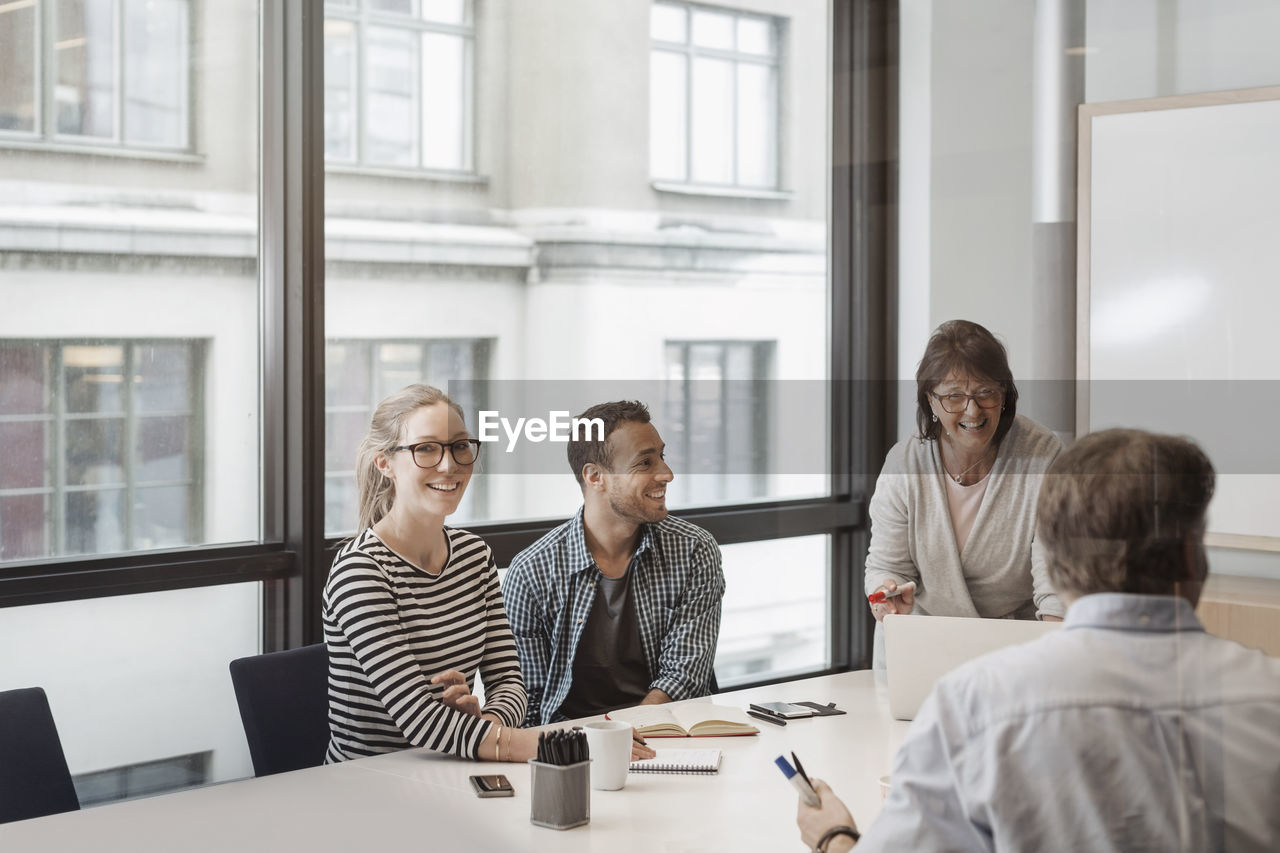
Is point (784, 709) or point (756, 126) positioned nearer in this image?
point (784, 709)

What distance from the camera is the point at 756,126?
4023 millimetres

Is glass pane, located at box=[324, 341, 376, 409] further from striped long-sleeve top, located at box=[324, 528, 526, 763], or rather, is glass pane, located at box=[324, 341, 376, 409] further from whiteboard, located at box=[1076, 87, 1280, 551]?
whiteboard, located at box=[1076, 87, 1280, 551]

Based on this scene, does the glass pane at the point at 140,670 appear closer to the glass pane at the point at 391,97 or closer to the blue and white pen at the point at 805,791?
the glass pane at the point at 391,97

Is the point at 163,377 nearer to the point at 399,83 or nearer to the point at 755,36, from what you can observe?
the point at 399,83

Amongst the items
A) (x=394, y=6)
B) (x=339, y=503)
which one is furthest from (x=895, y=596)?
(x=394, y=6)

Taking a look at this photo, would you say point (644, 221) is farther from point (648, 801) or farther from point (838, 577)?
point (648, 801)

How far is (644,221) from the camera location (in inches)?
152

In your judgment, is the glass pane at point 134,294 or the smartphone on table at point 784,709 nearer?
the smartphone on table at point 784,709

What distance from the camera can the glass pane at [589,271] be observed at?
132 inches

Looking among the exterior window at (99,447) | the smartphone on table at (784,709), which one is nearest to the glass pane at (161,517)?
the exterior window at (99,447)

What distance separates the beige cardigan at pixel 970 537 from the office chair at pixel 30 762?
1414mm

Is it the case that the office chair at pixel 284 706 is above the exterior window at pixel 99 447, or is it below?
below

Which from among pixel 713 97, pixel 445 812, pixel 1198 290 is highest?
pixel 713 97

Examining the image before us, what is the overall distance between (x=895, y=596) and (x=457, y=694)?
2.50 feet
